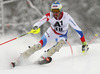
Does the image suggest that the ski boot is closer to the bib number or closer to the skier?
the skier

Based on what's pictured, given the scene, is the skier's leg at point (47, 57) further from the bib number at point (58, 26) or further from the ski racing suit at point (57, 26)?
the bib number at point (58, 26)

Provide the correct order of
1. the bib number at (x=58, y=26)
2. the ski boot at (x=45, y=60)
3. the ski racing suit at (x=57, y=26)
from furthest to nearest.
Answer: the bib number at (x=58, y=26) < the ski racing suit at (x=57, y=26) < the ski boot at (x=45, y=60)

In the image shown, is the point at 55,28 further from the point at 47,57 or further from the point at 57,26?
the point at 47,57

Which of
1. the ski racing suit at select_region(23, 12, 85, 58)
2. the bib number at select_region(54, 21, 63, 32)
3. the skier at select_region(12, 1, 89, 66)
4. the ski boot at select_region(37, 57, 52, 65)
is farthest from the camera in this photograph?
the bib number at select_region(54, 21, 63, 32)

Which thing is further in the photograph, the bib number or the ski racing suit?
the bib number

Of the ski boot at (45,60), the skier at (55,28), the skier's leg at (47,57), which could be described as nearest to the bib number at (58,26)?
the skier at (55,28)

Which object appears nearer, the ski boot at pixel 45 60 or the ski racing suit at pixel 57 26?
the ski boot at pixel 45 60

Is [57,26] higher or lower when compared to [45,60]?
higher

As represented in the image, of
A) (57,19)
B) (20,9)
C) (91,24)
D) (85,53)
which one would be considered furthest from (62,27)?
(91,24)

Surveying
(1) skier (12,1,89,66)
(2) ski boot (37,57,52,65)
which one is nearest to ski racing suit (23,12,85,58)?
(1) skier (12,1,89,66)

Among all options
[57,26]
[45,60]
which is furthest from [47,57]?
[57,26]

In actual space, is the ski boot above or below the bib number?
below

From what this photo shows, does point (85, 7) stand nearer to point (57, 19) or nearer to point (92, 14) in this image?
point (92, 14)

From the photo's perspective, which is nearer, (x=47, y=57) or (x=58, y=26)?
(x=47, y=57)
